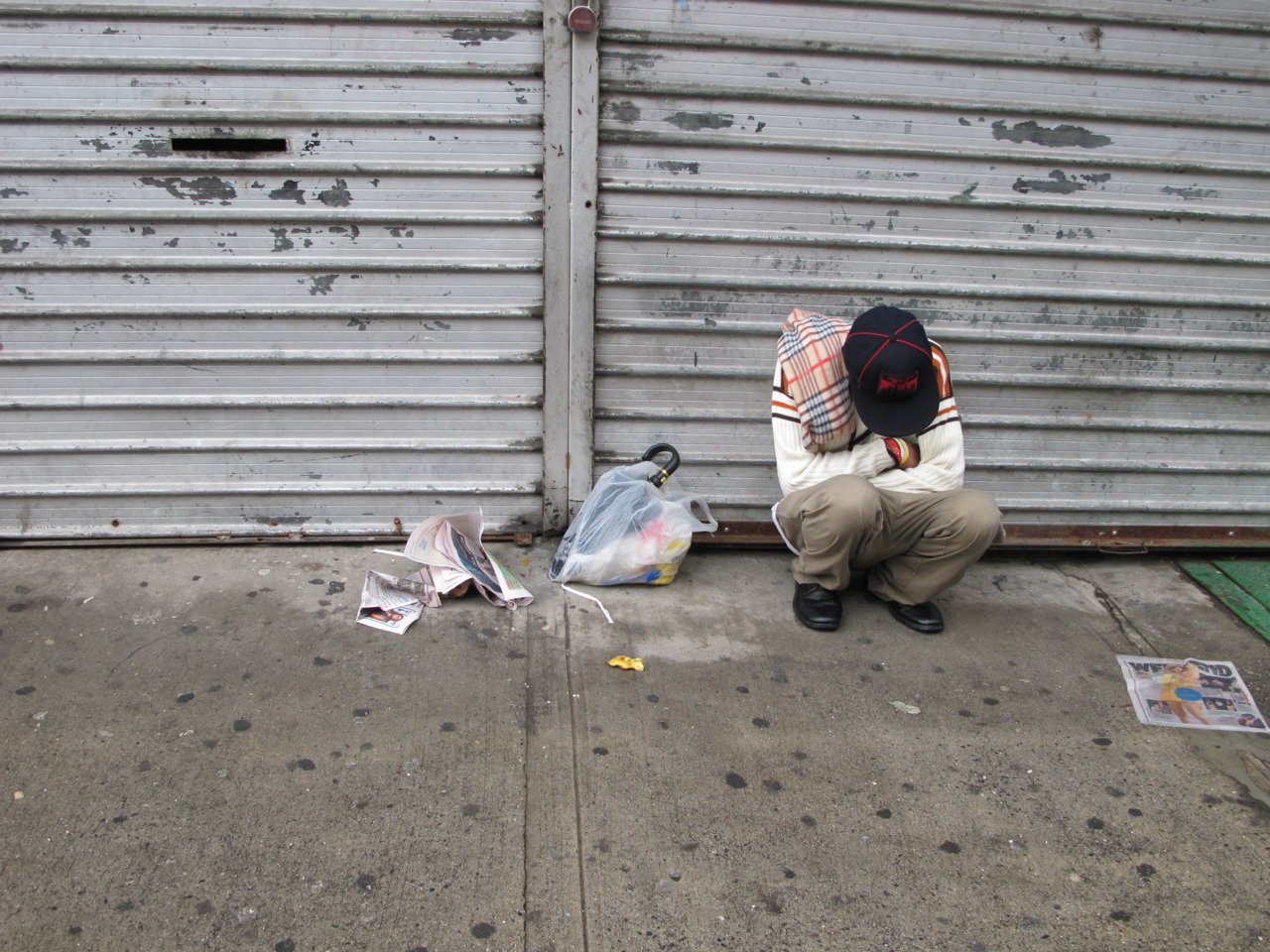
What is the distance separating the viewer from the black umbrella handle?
11.3ft

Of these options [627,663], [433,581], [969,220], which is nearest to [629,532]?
[627,663]

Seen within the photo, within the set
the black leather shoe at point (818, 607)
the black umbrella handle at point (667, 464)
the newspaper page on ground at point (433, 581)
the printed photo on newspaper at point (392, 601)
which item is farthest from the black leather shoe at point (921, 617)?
the printed photo on newspaper at point (392, 601)

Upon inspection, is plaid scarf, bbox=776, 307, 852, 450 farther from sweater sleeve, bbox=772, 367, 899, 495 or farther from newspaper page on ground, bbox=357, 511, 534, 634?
newspaper page on ground, bbox=357, 511, 534, 634

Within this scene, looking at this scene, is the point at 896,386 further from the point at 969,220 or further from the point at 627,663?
the point at 627,663

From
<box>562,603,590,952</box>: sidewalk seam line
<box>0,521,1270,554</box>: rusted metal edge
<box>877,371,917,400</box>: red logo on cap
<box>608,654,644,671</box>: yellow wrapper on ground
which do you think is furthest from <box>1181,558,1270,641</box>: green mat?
<box>562,603,590,952</box>: sidewalk seam line

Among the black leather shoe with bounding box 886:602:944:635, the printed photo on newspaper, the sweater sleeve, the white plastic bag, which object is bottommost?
the black leather shoe with bounding box 886:602:944:635

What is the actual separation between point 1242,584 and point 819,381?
217cm

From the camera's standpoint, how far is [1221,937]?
217 cm

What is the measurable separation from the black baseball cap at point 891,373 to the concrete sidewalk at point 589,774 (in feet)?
2.68

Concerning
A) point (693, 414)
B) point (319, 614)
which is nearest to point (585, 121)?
point (693, 414)

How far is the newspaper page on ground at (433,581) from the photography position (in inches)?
126

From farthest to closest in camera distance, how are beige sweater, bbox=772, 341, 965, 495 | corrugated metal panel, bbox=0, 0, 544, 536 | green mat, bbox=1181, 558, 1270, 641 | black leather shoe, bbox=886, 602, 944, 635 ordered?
green mat, bbox=1181, 558, 1270, 641 < black leather shoe, bbox=886, 602, 944, 635 < beige sweater, bbox=772, 341, 965, 495 < corrugated metal panel, bbox=0, 0, 544, 536

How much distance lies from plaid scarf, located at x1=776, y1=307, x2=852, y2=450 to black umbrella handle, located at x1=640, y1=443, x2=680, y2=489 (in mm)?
544

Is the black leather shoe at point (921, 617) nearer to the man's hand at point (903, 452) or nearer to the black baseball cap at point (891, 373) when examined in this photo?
the man's hand at point (903, 452)
